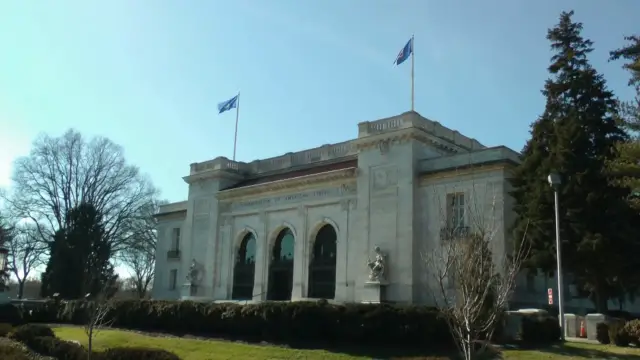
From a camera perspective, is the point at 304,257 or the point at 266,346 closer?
the point at 266,346

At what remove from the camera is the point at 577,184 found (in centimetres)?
2730

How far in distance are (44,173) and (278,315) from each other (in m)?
41.2

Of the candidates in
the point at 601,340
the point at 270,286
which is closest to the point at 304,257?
the point at 270,286

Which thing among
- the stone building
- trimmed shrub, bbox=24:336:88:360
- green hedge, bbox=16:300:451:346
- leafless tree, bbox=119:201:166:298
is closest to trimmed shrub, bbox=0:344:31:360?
trimmed shrub, bbox=24:336:88:360

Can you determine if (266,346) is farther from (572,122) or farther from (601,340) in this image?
(572,122)

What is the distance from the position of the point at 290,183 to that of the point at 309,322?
1986 centimetres

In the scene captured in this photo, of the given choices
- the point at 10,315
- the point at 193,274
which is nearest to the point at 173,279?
the point at 193,274

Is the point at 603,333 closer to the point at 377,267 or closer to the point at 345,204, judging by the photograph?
the point at 377,267

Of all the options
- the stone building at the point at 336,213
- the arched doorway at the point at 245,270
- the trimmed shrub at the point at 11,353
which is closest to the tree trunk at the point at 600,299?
the stone building at the point at 336,213

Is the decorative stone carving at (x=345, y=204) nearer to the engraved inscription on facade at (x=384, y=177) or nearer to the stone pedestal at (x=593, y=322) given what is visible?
the engraved inscription on facade at (x=384, y=177)

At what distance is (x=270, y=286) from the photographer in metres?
44.1

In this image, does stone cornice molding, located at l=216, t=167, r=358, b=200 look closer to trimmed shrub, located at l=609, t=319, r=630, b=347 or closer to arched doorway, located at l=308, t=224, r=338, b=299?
arched doorway, located at l=308, t=224, r=338, b=299

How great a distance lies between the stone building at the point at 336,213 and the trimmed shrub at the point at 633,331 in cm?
851

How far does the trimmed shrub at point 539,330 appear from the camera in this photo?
22781mm
